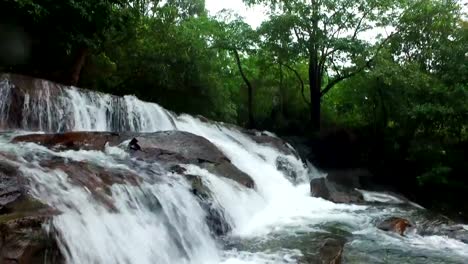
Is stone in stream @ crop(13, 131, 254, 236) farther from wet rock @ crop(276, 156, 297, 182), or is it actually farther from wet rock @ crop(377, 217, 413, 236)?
wet rock @ crop(276, 156, 297, 182)

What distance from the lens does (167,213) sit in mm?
5496

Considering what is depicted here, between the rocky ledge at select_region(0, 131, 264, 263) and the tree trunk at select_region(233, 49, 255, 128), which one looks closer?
the rocky ledge at select_region(0, 131, 264, 263)

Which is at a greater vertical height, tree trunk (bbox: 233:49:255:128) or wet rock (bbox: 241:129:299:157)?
tree trunk (bbox: 233:49:255:128)

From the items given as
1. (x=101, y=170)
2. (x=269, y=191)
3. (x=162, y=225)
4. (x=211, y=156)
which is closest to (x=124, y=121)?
(x=211, y=156)

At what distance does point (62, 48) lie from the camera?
488 inches

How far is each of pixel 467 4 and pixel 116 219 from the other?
16743 mm

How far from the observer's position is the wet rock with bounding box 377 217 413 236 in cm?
706

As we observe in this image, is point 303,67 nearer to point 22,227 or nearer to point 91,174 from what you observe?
point 91,174

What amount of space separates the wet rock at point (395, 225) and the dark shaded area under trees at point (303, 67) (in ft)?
22.6

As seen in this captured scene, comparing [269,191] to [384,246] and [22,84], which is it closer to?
[384,246]

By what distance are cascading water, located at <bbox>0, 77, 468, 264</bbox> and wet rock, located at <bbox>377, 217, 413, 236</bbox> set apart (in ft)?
0.64

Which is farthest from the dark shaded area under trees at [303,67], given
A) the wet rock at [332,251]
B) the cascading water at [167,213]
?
the wet rock at [332,251]

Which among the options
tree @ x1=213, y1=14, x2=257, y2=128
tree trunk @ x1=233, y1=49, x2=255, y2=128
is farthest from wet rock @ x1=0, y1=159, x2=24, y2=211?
tree trunk @ x1=233, y1=49, x2=255, y2=128

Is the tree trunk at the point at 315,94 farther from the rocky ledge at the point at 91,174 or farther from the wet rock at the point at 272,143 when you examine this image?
the rocky ledge at the point at 91,174
